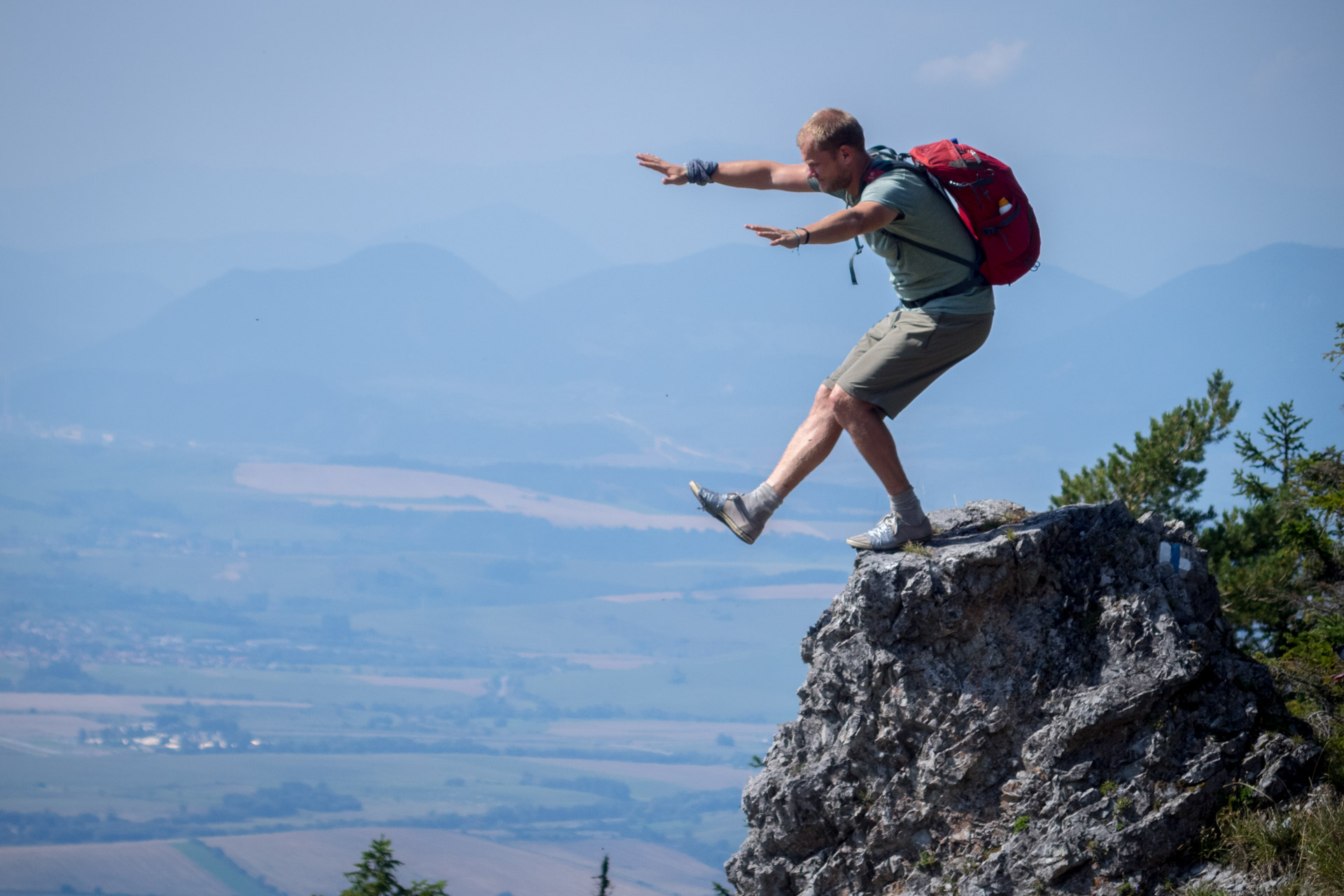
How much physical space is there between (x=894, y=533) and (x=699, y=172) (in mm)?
3213

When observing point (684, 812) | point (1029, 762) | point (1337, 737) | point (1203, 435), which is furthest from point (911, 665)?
point (684, 812)

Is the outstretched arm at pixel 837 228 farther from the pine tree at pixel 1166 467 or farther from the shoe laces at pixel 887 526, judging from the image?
the pine tree at pixel 1166 467

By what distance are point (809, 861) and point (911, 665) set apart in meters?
1.80

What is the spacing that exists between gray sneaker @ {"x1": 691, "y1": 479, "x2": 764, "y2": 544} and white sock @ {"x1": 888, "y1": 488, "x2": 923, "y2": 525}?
1.05 meters

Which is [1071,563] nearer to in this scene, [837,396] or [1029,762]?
[1029,762]

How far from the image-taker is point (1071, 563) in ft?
27.0

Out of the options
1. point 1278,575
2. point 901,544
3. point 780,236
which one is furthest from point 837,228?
point 1278,575

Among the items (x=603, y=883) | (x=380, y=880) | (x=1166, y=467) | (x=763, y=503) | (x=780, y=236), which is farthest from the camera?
(x=1166, y=467)

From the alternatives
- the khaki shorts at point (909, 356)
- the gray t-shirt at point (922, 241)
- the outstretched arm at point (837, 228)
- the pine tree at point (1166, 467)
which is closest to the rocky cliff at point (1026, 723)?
the khaki shorts at point (909, 356)

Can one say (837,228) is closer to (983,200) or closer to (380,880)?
(983,200)

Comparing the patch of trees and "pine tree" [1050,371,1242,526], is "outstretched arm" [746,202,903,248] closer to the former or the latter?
the patch of trees

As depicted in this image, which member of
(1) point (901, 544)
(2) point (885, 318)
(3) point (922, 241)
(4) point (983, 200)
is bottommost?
(1) point (901, 544)

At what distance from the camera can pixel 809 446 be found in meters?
8.72

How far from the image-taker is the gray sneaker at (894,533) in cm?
860
